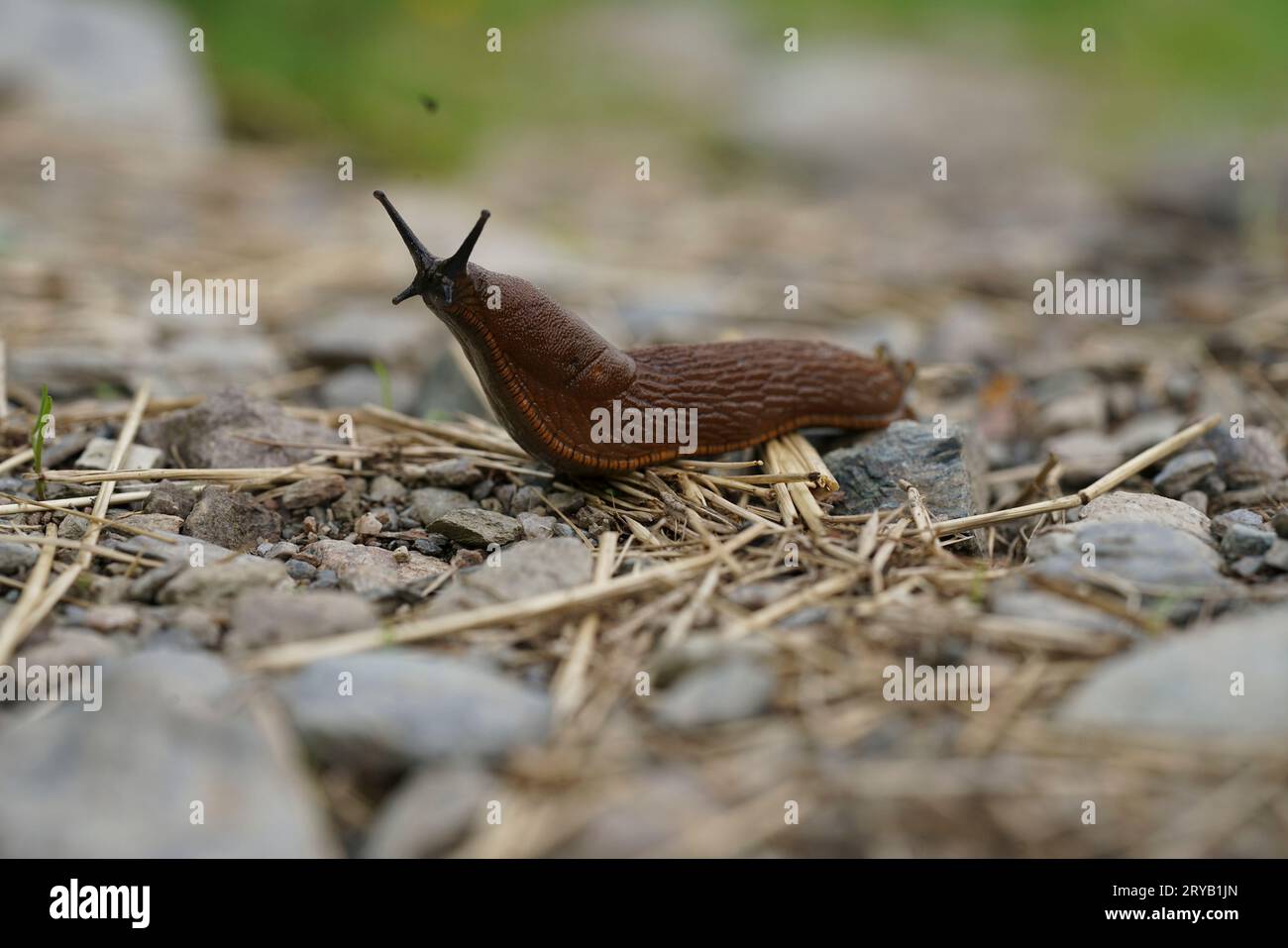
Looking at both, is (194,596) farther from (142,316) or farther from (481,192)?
(481,192)

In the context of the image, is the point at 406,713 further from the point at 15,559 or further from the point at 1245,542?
the point at 1245,542

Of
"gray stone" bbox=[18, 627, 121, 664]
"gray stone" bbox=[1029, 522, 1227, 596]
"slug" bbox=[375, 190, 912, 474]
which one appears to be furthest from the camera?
"slug" bbox=[375, 190, 912, 474]

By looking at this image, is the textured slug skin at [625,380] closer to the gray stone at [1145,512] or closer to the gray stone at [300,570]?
the gray stone at [300,570]

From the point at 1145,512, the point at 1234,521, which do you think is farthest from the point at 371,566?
the point at 1234,521

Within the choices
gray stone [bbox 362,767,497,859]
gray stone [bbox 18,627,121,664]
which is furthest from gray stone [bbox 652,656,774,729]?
gray stone [bbox 18,627,121,664]

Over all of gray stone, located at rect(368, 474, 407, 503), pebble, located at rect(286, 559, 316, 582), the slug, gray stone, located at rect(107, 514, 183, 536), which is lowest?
pebble, located at rect(286, 559, 316, 582)

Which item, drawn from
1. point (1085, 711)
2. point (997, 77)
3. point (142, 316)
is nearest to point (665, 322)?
point (142, 316)

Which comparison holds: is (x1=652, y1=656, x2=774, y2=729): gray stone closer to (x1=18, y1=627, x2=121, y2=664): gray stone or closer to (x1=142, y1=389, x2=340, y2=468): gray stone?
(x1=18, y1=627, x2=121, y2=664): gray stone
